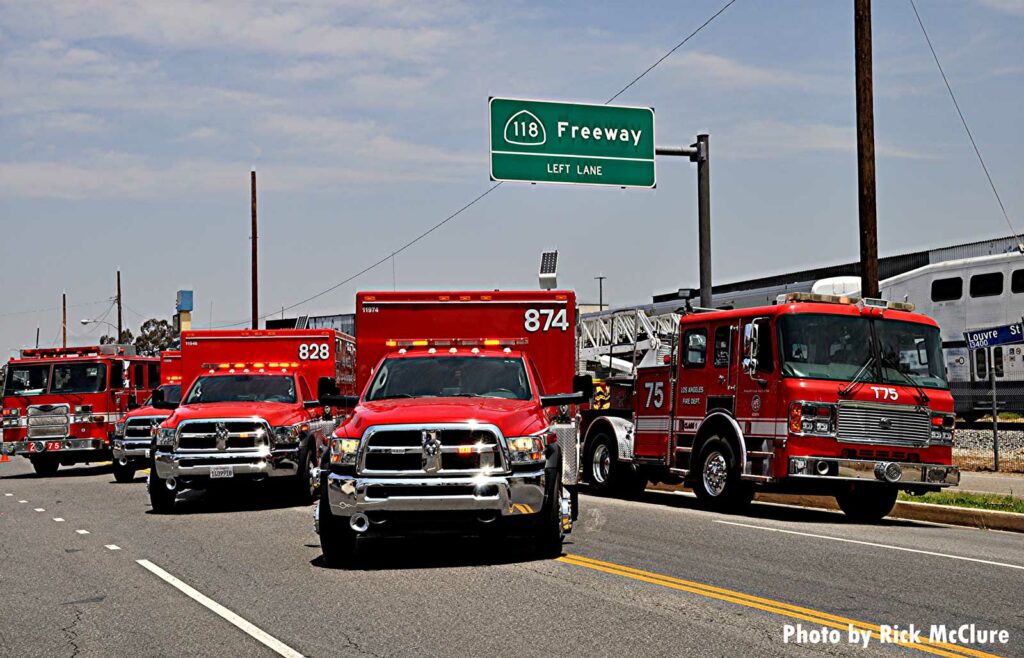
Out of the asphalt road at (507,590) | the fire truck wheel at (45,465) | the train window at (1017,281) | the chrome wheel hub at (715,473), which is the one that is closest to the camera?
the asphalt road at (507,590)

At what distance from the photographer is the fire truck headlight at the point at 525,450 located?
430 inches

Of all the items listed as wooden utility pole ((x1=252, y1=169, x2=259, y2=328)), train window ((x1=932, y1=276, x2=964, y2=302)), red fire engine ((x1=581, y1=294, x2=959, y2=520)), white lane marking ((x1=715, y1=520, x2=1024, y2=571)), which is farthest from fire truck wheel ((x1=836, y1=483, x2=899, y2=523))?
wooden utility pole ((x1=252, y1=169, x2=259, y2=328))

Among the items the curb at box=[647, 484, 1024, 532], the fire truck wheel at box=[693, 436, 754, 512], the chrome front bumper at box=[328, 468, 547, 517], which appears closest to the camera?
the chrome front bumper at box=[328, 468, 547, 517]

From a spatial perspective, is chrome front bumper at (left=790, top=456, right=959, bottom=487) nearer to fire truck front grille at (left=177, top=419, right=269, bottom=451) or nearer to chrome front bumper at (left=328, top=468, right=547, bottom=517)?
chrome front bumper at (left=328, top=468, right=547, bottom=517)

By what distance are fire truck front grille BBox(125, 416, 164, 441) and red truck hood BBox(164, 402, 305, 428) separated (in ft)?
24.9

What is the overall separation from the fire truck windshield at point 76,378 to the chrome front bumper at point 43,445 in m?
1.25

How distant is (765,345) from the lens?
16.0 m

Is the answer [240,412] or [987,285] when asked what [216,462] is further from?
[987,285]

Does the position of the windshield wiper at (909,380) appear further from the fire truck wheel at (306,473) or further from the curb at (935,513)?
the fire truck wheel at (306,473)

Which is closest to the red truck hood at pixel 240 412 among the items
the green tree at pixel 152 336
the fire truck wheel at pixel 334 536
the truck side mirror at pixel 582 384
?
the truck side mirror at pixel 582 384

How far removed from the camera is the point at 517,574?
34.4ft

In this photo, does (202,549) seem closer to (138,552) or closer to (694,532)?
(138,552)

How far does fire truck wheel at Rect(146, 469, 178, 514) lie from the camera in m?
17.5

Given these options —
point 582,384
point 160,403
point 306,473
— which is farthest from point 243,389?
point 582,384
